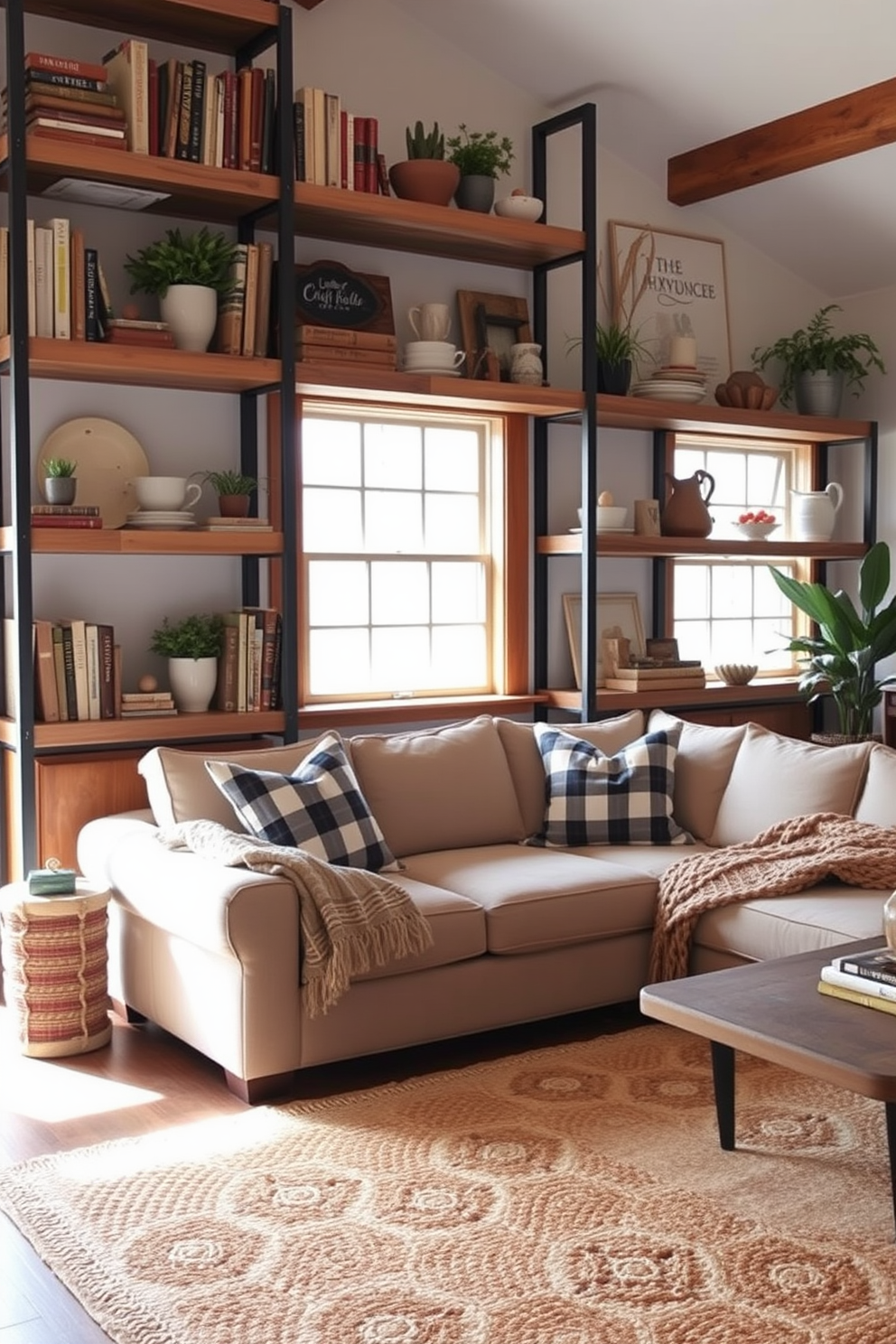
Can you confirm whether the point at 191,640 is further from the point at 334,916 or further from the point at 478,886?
the point at 334,916

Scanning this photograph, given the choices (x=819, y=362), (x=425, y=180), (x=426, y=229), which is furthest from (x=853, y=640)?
(x=425, y=180)

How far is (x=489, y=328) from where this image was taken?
553 cm

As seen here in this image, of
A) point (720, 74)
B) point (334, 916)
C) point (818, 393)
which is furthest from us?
point (818, 393)

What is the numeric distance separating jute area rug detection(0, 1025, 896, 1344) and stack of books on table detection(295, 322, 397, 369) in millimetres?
2449

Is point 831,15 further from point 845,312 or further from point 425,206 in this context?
point 845,312

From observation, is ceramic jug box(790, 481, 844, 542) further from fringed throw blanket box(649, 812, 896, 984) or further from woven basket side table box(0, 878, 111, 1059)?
woven basket side table box(0, 878, 111, 1059)

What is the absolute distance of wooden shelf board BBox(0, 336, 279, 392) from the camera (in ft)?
13.9

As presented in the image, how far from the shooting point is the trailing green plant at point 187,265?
4.54 metres

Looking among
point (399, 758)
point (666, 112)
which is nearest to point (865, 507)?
point (666, 112)

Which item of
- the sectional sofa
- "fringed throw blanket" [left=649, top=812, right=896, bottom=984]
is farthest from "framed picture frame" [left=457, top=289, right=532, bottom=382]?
"fringed throw blanket" [left=649, top=812, right=896, bottom=984]

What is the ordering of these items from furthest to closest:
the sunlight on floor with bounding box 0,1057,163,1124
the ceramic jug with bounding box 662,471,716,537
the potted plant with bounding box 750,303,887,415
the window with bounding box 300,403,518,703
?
the potted plant with bounding box 750,303,887,415 < the ceramic jug with bounding box 662,471,716,537 < the window with bounding box 300,403,518,703 < the sunlight on floor with bounding box 0,1057,163,1124

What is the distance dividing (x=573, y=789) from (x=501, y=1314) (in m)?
2.25

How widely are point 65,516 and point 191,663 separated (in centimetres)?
63

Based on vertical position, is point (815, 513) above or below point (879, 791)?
above
